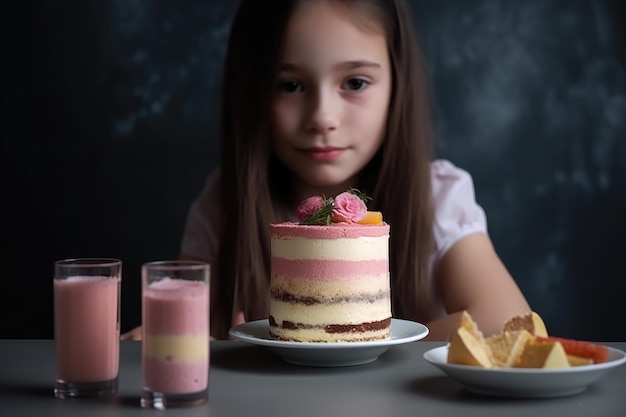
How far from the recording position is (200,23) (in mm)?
2627

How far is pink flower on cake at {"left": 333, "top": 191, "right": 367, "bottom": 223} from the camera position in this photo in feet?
3.61

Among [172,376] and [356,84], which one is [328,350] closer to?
[172,376]

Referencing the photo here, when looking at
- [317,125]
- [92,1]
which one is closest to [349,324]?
[317,125]

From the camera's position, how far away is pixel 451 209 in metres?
2.16

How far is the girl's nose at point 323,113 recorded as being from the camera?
1840 mm

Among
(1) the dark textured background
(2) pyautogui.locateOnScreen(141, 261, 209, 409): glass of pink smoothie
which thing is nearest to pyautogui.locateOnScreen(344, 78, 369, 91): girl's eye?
(1) the dark textured background

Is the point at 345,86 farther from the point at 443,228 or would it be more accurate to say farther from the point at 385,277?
the point at 385,277

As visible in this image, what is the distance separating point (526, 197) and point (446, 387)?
1.76m

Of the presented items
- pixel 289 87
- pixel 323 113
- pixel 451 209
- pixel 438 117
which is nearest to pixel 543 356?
pixel 323 113

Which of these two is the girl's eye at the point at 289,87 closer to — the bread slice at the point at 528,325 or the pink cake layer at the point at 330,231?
the pink cake layer at the point at 330,231

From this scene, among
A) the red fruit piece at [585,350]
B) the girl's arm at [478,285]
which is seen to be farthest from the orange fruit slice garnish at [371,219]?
the girl's arm at [478,285]

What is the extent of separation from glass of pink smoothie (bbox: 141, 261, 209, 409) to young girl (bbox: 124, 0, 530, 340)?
945 mm

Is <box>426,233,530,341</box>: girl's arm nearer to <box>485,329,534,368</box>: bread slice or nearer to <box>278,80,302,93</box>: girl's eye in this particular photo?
<box>278,80,302,93</box>: girl's eye

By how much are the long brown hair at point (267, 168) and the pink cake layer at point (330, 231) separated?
84 centimetres
